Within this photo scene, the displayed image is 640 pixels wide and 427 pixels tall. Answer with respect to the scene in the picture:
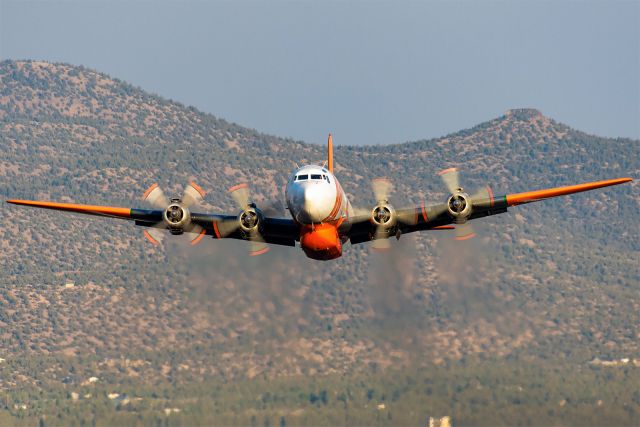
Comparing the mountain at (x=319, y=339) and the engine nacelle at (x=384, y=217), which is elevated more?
the mountain at (x=319, y=339)

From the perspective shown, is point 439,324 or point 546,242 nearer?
point 439,324

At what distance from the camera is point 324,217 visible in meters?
58.0

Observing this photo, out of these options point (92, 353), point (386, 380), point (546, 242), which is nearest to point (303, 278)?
point (386, 380)

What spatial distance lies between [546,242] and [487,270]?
8517cm

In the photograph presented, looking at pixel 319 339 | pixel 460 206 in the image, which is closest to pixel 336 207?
pixel 460 206

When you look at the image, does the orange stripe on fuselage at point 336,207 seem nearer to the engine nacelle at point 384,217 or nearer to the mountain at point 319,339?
the engine nacelle at point 384,217

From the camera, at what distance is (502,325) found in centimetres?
8631

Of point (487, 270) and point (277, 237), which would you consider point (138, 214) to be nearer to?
point (277, 237)

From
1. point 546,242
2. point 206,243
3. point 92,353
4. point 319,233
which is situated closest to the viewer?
point 319,233

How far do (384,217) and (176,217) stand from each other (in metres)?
10.4

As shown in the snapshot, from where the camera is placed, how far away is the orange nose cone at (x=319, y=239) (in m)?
58.8

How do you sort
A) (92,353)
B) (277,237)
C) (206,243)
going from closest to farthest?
(277,237), (206,243), (92,353)

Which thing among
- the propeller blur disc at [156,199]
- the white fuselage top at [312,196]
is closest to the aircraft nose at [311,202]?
the white fuselage top at [312,196]

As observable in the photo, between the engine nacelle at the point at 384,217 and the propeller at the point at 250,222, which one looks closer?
the engine nacelle at the point at 384,217
